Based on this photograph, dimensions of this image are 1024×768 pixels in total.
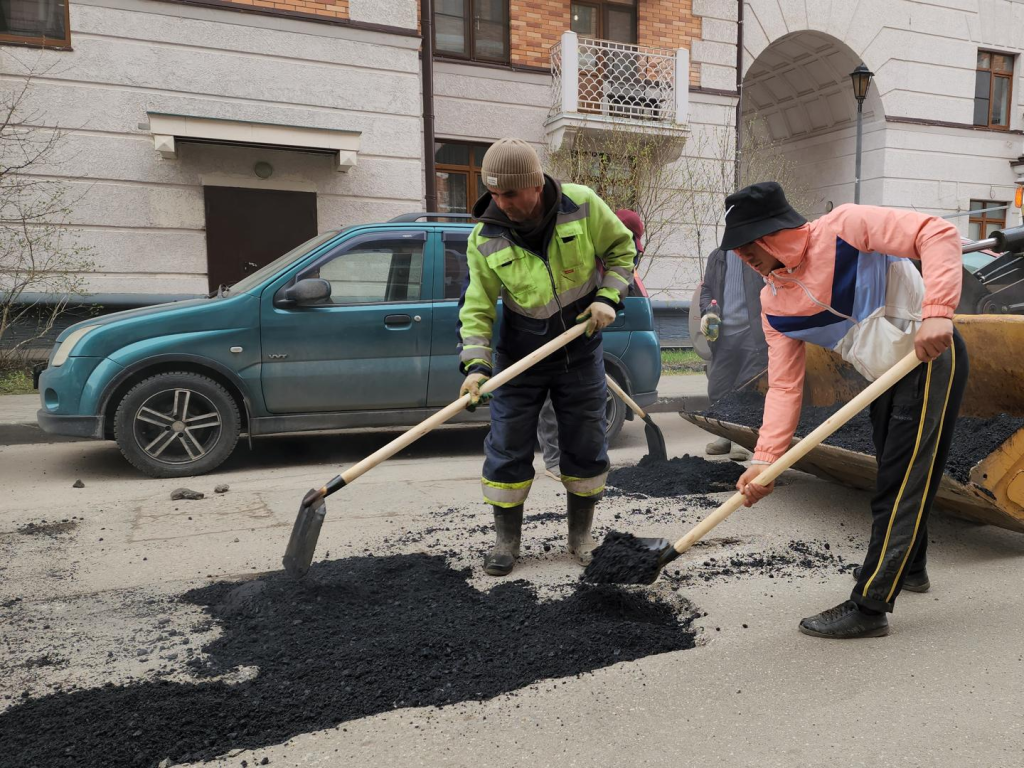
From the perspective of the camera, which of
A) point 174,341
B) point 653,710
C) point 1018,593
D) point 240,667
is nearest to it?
point 653,710

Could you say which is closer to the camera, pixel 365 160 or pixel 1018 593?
pixel 1018 593

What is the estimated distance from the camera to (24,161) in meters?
10.2

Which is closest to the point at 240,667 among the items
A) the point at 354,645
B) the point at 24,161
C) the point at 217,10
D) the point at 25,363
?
the point at 354,645

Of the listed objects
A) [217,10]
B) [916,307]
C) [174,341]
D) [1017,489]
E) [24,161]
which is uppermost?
[217,10]

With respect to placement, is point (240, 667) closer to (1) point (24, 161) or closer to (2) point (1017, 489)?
(2) point (1017, 489)

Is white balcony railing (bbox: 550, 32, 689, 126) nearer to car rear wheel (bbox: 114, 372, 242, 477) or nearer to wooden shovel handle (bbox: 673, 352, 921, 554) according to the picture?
car rear wheel (bbox: 114, 372, 242, 477)

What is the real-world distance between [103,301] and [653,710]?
10.3 metres

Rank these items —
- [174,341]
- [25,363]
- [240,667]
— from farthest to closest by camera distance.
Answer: [25,363] → [174,341] → [240,667]

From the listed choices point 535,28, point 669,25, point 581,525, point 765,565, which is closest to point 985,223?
point 669,25

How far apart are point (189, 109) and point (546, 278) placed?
9241 millimetres

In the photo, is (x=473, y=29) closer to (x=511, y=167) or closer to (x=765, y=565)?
Answer: (x=511, y=167)

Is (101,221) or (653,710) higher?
(101,221)

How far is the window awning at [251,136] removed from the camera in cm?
1050

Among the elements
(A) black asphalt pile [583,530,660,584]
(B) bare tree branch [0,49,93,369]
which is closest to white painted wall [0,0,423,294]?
(B) bare tree branch [0,49,93,369]
